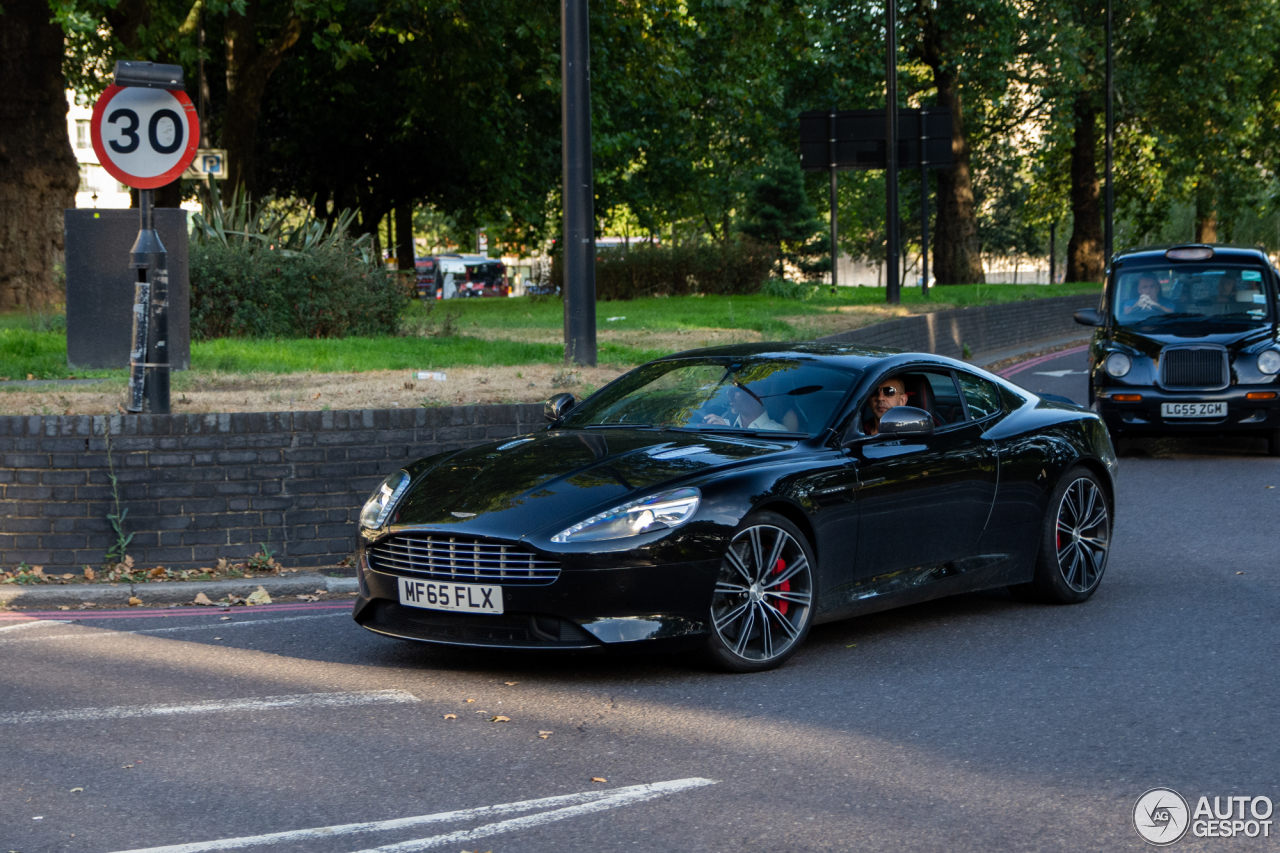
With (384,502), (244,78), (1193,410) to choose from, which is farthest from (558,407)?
(244,78)

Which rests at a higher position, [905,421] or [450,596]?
[905,421]

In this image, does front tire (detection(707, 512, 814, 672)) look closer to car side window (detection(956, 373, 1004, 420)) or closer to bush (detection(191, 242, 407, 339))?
car side window (detection(956, 373, 1004, 420))

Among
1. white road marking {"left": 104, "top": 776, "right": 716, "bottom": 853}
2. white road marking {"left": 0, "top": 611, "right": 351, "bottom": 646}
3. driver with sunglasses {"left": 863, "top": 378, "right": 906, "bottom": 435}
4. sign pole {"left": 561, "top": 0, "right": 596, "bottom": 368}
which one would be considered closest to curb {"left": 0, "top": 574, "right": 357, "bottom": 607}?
white road marking {"left": 0, "top": 611, "right": 351, "bottom": 646}

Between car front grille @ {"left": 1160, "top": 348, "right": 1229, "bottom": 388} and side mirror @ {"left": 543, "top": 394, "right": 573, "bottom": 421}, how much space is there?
7395 mm

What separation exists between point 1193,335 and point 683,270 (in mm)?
15905

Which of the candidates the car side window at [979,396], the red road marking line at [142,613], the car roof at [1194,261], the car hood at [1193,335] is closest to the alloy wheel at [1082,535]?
the car side window at [979,396]

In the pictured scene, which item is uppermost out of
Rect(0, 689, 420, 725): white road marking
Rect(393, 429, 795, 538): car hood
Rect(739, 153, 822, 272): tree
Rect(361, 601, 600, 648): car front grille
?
Rect(739, 153, 822, 272): tree

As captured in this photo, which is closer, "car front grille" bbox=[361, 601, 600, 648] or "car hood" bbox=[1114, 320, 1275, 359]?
"car front grille" bbox=[361, 601, 600, 648]

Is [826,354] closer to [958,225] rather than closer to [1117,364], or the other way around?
[1117,364]

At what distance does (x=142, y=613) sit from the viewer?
7551mm

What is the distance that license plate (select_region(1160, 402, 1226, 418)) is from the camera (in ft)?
42.0

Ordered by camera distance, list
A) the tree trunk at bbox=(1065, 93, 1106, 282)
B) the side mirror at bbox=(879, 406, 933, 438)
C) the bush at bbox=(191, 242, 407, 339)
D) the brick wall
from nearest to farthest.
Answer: the side mirror at bbox=(879, 406, 933, 438), the brick wall, the bush at bbox=(191, 242, 407, 339), the tree trunk at bbox=(1065, 93, 1106, 282)

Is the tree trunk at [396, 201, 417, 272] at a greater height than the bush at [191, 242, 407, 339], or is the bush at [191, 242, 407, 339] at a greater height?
the tree trunk at [396, 201, 417, 272]

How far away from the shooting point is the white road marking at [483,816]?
13.2ft
